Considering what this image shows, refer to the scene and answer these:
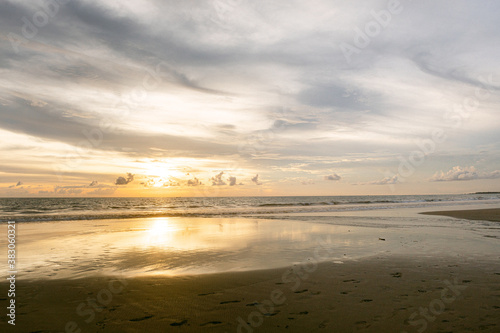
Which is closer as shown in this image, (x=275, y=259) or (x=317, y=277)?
A: (x=317, y=277)

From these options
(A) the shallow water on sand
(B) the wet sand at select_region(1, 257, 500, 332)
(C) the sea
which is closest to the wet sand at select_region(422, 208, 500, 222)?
(C) the sea

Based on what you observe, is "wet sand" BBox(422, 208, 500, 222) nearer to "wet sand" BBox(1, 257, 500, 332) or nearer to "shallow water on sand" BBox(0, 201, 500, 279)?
"shallow water on sand" BBox(0, 201, 500, 279)

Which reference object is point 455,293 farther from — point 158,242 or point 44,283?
point 158,242

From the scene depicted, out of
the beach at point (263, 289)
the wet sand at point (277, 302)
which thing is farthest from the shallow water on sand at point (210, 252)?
the wet sand at point (277, 302)

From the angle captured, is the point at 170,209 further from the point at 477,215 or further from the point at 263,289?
the point at 263,289

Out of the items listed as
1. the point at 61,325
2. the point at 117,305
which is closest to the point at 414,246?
the point at 117,305

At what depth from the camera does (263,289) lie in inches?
314

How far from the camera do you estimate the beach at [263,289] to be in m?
5.99

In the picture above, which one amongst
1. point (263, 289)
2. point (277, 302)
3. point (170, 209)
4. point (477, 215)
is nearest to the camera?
point (277, 302)

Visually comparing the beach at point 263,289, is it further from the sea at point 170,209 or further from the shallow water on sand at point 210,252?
the sea at point 170,209

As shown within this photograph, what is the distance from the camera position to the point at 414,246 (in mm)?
14031

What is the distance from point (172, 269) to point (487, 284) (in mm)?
9231

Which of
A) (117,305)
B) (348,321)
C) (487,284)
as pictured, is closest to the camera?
(348,321)

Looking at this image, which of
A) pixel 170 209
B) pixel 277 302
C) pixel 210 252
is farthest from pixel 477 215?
pixel 170 209
